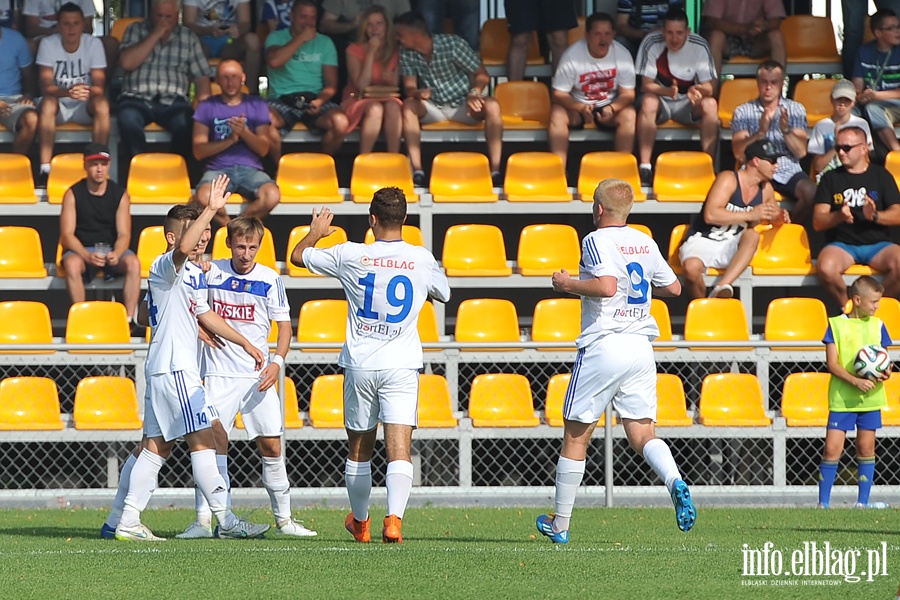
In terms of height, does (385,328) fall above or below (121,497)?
Result: above

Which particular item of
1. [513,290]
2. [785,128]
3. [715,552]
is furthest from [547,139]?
[715,552]

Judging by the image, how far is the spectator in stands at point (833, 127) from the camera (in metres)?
12.6

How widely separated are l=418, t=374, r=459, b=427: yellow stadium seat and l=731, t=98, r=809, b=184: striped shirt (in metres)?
4.30

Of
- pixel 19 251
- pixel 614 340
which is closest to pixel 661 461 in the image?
pixel 614 340

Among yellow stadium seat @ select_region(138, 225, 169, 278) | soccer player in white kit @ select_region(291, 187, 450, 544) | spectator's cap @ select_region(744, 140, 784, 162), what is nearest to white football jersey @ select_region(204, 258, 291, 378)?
soccer player in white kit @ select_region(291, 187, 450, 544)

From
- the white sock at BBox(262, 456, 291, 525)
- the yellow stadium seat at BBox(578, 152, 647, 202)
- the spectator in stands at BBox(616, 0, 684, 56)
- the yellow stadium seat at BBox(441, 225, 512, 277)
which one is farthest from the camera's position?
the spectator in stands at BBox(616, 0, 684, 56)

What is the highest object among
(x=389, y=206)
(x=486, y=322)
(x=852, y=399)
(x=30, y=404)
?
(x=389, y=206)

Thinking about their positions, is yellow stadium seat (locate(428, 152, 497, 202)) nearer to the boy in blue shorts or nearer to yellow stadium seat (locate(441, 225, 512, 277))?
yellow stadium seat (locate(441, 225, 512, 277))

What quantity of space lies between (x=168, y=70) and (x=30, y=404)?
13.6ft

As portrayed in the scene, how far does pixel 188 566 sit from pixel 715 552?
8.80 ft

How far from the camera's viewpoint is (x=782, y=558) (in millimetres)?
6621

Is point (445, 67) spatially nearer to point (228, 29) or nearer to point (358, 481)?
point (228, 29)

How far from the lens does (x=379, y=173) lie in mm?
12984

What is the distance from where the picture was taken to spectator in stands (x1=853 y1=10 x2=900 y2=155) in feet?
43.4
